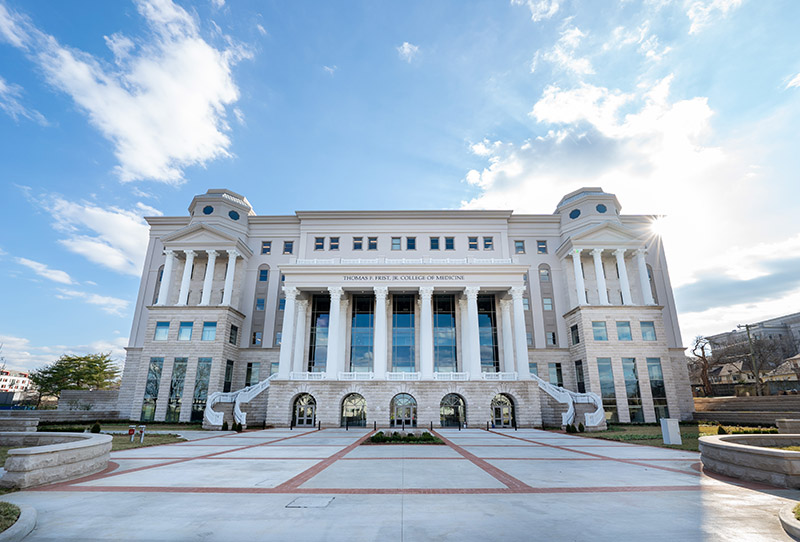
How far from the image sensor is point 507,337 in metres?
42.5

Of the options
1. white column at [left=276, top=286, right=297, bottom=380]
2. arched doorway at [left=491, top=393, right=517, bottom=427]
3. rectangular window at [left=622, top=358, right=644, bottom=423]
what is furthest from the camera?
rectangular window at [left=622, top=358, right=644, bottom=423]

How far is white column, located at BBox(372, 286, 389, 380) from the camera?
38.7 metres

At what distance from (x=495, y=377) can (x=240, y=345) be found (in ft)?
97.0

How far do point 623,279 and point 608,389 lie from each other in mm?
12779

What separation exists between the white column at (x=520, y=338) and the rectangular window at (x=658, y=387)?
1396 centimetres

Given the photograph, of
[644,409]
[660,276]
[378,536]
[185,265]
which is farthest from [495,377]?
[185,265]

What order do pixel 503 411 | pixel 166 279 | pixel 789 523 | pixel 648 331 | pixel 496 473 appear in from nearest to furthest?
1. pixel 789 523
2. pixel 496 473
3. pixel 503 411
4. pixel 648 331
5. pixel 166 279

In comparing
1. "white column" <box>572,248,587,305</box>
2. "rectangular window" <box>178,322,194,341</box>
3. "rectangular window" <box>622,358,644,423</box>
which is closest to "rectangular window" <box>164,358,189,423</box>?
"rectangular window" <box>178,322,194,341</box>

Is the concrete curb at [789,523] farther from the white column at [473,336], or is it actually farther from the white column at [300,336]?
the white column at [300,336]

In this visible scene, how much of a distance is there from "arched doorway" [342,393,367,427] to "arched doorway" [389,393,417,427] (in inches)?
112

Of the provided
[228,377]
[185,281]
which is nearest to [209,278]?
[185,281]

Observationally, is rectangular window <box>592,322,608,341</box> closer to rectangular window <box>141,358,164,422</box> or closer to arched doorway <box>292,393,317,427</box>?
arched doorway <box>292,393,317,427</box>

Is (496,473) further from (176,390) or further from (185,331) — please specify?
(185,331)

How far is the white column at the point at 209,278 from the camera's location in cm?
4559
